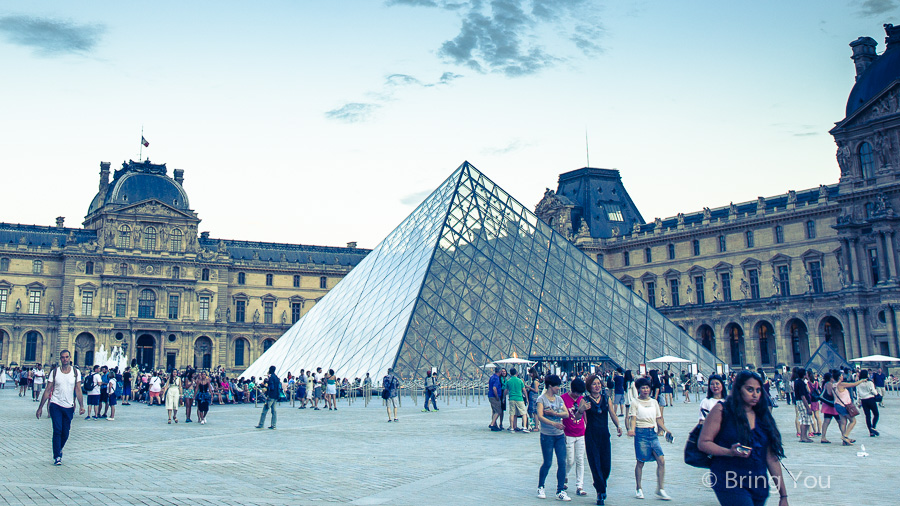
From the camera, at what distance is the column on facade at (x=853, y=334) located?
4206cm

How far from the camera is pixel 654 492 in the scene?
7.66 metres

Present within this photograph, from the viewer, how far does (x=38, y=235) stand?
59094mm

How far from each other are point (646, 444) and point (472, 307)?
18626mm

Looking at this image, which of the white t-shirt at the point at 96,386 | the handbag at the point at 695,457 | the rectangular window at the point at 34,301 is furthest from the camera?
the rectangular window at the point at 34,301

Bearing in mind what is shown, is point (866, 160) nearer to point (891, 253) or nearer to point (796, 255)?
point (891, 253)

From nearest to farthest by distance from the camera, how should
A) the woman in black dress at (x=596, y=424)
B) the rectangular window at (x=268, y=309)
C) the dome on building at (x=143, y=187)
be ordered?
1. the woman in black dress at (x=596, y=424)
2. the dome on building at (x=143, y=187)
3. the rectangular window at (x=268, y=309)


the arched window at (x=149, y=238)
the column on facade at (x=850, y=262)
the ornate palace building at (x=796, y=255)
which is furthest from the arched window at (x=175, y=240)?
the column on facade at (x=850, y=262)

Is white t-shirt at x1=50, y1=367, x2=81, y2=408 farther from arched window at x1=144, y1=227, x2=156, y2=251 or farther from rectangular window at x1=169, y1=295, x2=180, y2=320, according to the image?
rectangular window at x1=169, y1=295, x2=180, y2=320

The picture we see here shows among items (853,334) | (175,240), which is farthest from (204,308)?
(853,334)

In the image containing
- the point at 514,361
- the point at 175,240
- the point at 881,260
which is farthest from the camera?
the point at 175,240

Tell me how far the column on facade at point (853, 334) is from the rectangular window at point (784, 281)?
5241 mm

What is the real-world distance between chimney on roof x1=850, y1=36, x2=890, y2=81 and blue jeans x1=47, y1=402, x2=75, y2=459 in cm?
4670

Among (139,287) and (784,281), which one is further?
(139,287)

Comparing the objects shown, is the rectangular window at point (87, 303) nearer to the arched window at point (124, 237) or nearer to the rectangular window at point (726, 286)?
the arched window at point (124, 237)
